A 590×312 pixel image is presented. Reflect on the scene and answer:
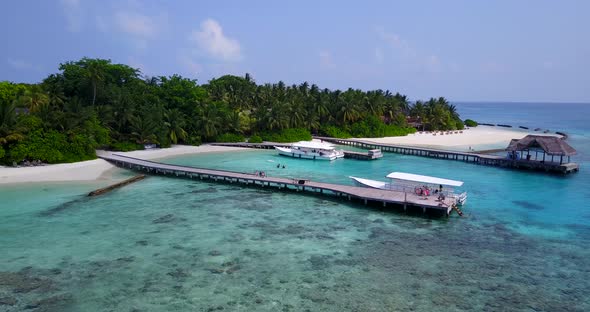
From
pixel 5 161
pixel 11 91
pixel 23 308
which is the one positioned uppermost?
pixel 11 91

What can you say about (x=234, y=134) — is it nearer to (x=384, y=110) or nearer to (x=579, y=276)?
(x=384, y=110)

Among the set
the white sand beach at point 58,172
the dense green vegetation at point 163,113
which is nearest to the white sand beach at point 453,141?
the dense green vegetation at point 163,113

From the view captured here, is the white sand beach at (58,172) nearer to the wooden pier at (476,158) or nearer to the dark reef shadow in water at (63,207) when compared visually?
the dark reef shadow in water at (63,207)

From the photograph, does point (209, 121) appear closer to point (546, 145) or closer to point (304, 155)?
point (304, 155)

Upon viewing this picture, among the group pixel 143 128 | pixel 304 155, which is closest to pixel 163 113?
pixel 143 128

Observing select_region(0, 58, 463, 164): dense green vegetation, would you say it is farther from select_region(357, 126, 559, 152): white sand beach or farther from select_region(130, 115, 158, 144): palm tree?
select_region(357, 126, 559, 152): white sand beach

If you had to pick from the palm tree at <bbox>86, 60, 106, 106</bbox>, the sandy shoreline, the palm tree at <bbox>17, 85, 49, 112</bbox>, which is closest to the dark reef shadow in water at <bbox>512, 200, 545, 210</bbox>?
the sandy shoreline

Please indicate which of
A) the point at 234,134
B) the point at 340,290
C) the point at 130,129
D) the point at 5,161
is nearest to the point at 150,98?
the point at 130,129
